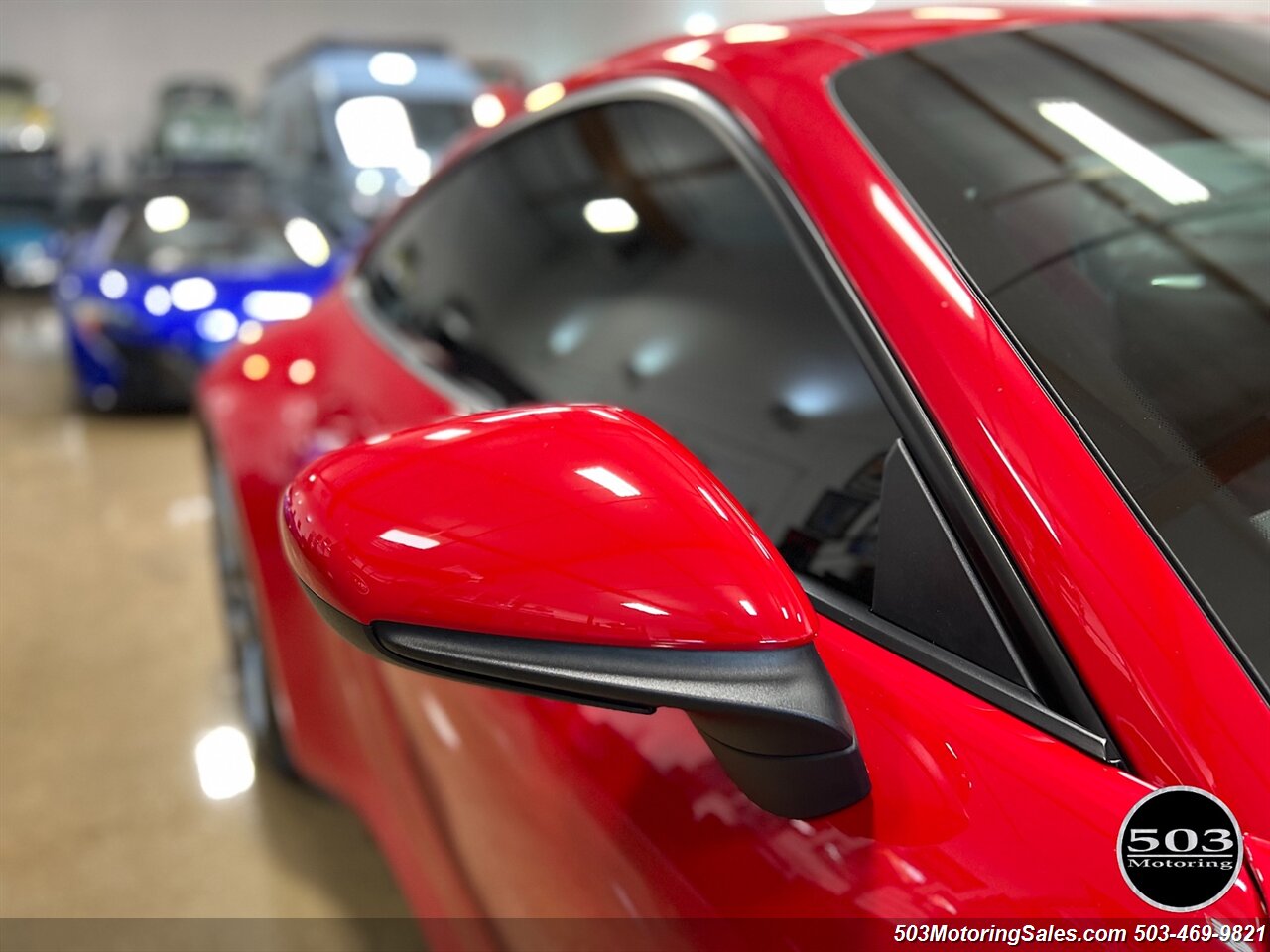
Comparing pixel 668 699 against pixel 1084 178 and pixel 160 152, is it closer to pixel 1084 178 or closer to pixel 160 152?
pixel 1084 178

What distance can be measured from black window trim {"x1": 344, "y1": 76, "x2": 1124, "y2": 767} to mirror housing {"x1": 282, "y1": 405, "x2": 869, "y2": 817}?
10cm

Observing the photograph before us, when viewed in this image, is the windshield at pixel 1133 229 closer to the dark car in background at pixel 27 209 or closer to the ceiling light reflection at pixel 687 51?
the ceiling light reflection at pixel 687 51

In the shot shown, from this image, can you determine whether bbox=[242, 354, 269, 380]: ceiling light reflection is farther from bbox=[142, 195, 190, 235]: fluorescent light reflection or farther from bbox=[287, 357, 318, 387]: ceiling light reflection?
bbox=[142, 195, 190, 235]: fluorescent light reflection

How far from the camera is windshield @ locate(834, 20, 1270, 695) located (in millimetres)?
676

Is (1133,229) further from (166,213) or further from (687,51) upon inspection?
(166,213)

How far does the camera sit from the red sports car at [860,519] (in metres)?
0.59

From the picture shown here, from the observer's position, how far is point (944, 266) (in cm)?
76

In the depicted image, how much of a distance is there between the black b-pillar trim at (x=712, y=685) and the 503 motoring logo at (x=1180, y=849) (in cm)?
15

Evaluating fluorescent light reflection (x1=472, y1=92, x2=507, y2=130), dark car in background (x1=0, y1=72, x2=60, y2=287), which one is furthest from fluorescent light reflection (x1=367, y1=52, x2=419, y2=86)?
fluorescent light reflection (x1=472, y1=92, x2=507, y2=130)

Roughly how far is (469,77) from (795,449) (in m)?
8.40

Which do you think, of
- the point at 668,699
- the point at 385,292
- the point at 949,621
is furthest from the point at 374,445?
the point at 385,292

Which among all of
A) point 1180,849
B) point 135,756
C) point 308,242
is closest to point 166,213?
point 308,242

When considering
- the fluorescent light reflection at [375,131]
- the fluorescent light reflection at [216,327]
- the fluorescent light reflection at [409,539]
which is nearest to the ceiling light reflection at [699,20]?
the fluorescent light reflection at [375,131]

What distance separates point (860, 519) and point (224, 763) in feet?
5.73
